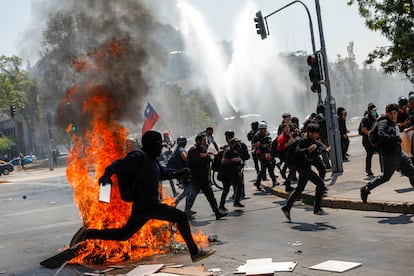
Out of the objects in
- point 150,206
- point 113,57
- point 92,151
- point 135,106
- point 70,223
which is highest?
point 113,57

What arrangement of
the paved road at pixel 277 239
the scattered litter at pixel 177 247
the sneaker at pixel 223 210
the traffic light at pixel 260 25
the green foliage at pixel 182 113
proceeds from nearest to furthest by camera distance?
1. the paved road at pixel 277 239
2. the scattered litter at pixel 177 247
3. the sneaker at pixel 223 210
4. the traffic light at pixel 260 25
5. the green foliage at pixel 182 113

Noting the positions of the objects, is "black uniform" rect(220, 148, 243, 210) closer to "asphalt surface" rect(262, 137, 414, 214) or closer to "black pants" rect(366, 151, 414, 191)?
"asphalt surface" rect(262, 137, 414, 214)

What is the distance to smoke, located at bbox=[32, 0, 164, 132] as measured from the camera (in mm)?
9815

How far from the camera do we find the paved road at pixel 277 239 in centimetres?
623

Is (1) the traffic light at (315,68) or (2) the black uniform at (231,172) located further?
(1) the traffic light at (315,68)

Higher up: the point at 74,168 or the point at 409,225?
the point at 74,168

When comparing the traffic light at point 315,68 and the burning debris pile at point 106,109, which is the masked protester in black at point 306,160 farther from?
the traffic light at point 315,68

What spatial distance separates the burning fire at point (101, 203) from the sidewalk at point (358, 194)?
130 inches

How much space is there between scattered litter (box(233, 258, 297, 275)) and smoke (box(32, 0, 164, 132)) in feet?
13.1

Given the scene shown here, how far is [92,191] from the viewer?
7652 mm

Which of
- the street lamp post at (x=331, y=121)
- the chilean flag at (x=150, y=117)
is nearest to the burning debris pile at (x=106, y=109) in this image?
the street lamp post at (x=331, y=121)

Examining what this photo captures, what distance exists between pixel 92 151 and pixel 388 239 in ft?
13.9

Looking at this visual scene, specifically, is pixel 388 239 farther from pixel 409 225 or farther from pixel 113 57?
pixel 113 57

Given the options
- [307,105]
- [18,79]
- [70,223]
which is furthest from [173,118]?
[70,223]
